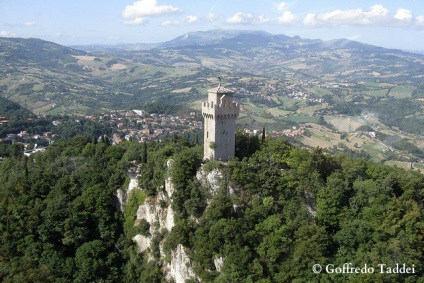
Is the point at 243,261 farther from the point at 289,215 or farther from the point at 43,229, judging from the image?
the point at 43,229

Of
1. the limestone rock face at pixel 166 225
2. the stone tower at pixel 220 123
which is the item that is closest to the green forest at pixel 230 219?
the limestone rock face at pixel 166 225

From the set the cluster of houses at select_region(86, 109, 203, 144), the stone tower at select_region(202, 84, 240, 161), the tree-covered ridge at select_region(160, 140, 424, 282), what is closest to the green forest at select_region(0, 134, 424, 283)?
the tree-covered ridge at select_region(160, 140, 424, 282)

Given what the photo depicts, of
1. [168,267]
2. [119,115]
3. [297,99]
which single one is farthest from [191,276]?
[297,99]

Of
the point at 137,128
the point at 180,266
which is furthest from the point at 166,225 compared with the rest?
the point at 137,128

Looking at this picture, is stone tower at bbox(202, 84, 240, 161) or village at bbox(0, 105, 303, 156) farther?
village at bbox(0, 105, 303, 156)

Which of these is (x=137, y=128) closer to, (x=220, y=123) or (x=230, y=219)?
(x=220, y=123)

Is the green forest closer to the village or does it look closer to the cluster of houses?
the village
